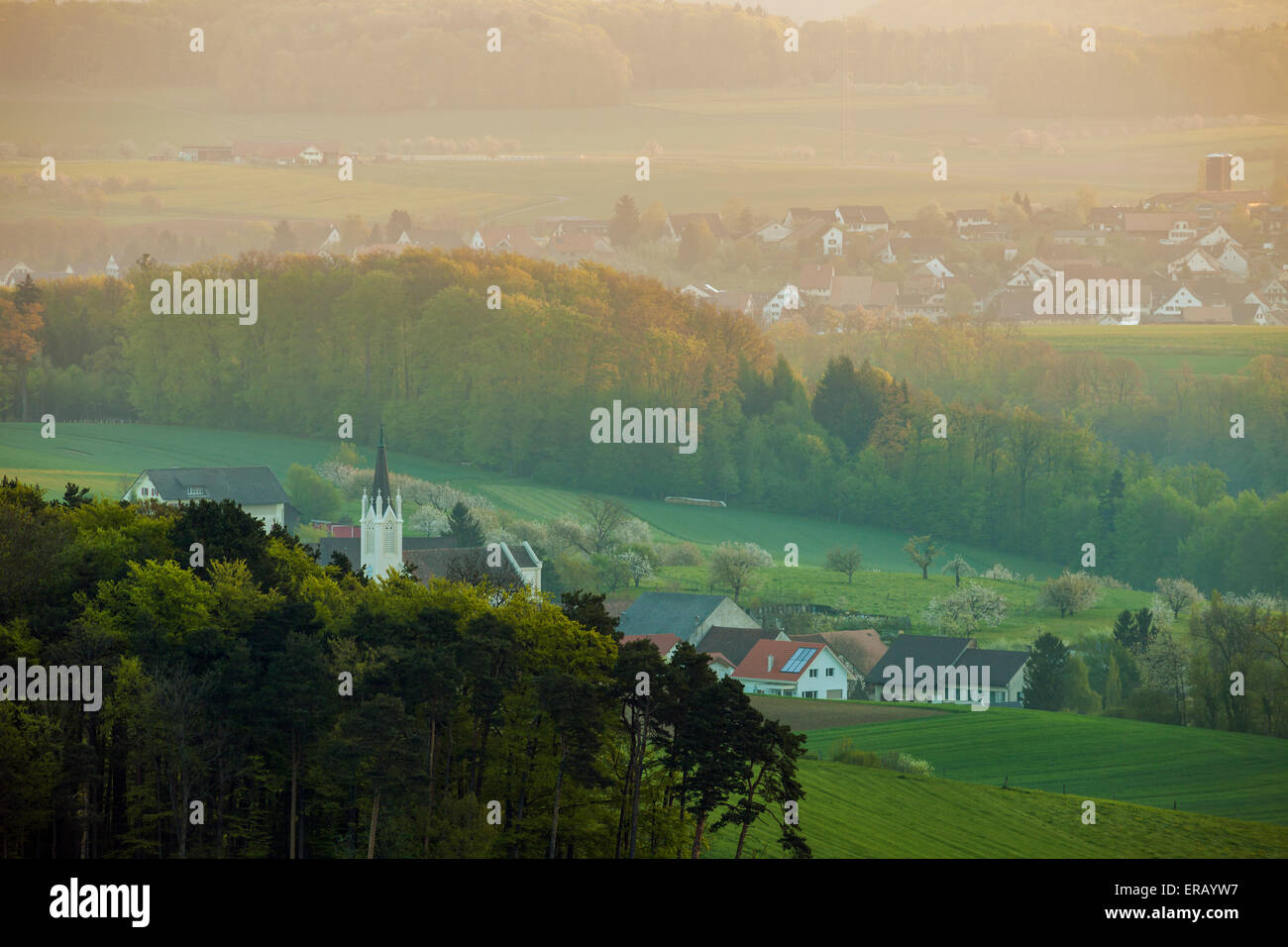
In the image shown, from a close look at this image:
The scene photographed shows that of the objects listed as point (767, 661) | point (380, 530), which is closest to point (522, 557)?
point (380, 530)

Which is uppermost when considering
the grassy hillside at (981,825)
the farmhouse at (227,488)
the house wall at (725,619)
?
the farmhouse at (227,488)

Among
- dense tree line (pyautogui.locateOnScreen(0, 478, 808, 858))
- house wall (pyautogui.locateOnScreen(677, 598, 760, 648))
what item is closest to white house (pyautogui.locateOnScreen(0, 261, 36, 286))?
house wall (pyautogui.locateOnScreen(677, 598, 760, 648))

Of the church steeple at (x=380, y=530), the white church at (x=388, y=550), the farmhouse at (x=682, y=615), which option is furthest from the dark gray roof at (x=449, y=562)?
the farmhouse at (x=682, y=615)

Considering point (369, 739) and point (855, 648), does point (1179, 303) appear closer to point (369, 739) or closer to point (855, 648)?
point (855, 648)

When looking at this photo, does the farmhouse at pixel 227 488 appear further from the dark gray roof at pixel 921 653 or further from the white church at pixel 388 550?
the dark gray roof at pixel 921 653

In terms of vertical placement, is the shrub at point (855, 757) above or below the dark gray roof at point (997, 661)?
below

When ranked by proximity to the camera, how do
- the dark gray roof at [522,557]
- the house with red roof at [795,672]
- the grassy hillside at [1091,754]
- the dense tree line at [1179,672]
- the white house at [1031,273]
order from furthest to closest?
the white house at [1031,273]
the dark gray roof at [522,557]
the house with red roof at [795,672]
the dense tree line at [1179,672]
the grassy hillside at [1091,754]

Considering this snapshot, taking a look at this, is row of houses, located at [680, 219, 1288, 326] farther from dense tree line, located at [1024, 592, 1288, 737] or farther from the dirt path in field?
the dirt path in field
